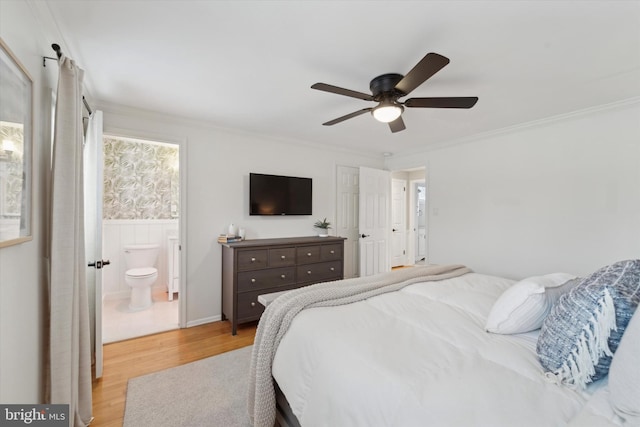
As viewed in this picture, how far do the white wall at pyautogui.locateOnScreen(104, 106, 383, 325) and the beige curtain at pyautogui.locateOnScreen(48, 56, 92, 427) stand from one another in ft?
4.94

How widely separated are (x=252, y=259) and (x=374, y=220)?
2402 millimetres

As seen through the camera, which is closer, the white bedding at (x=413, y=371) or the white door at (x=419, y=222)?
the white bedding at (x=413, y=371)

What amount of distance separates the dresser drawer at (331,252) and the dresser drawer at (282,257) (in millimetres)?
449

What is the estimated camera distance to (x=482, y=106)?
274 cm

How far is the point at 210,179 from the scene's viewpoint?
334cm

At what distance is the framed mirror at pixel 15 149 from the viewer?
3.24ft

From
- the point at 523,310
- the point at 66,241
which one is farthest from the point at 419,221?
the point at 66,241

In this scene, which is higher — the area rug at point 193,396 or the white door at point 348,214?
the white door at point 348,214

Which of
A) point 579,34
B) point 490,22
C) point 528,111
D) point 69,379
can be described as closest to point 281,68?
point 490,22

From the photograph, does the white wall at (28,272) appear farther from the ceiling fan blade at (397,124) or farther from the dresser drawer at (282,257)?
the ceiling fan blade at (397,124)

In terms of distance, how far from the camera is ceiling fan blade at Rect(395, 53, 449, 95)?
4.73 ft

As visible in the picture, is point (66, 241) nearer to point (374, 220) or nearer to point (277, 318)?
point (277, 318)

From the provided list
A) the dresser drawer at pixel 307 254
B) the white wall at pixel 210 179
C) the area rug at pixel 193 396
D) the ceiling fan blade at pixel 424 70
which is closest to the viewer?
the ceiling fan blade at pixel 424 70

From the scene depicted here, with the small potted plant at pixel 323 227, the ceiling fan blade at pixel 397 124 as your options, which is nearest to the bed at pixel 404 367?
the ceiling fan blade at pixel 397 124
